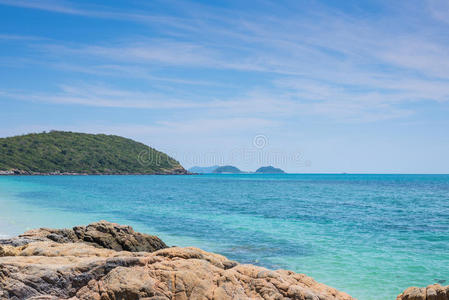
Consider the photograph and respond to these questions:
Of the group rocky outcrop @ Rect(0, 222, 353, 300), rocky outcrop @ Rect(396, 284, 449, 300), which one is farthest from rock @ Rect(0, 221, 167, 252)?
rocky outcrop @ Rect(396, 284, 449, 300)

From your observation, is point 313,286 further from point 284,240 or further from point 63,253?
point 284,240

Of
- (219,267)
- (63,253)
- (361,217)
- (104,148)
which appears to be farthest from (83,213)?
(104,148)

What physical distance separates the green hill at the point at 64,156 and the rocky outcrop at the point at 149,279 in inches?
5767

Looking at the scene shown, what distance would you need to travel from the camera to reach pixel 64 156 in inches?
6496

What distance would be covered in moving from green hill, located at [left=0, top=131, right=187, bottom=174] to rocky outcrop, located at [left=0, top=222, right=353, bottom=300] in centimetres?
14647

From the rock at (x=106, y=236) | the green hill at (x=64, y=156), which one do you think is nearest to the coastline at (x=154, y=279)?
the rock at (x=106, y=236)

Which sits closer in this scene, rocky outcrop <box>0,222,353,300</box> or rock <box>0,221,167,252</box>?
rocky outcrop <box>0,222,353,300</box>

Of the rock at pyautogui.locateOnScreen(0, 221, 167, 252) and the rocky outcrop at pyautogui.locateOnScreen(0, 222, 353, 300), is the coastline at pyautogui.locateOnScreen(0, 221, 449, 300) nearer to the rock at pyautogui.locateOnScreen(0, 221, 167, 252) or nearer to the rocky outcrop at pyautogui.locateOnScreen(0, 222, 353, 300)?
the rocky outcrop at pyautogui.locateOnScreen(0, 222, 353, 300)

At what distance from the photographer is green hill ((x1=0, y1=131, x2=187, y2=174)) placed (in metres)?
146

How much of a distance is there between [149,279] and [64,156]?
173383 mm

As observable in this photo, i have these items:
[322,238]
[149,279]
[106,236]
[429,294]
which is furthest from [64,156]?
[429,294]

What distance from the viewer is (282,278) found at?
662cm

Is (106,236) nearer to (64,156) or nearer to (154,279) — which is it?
(154,279)

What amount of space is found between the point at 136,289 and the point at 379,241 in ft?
52.3
